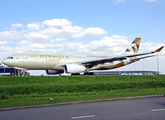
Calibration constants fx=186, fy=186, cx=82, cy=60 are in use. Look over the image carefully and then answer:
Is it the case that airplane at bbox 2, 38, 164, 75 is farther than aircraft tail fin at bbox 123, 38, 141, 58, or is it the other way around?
aircraft tail fin at bbox 123, 38, 141, 58

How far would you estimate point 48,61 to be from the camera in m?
32.4

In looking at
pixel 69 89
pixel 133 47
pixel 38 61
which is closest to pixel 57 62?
pixel 38 61

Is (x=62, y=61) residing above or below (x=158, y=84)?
above

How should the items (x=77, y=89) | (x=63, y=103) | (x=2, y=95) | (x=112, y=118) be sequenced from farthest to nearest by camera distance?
(x=77, y=89), (x=2, y=95), (x=63, y=103), (x=112, y=118)

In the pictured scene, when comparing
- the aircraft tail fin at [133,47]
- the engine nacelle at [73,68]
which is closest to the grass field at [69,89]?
the engine nacelle at [73,68]

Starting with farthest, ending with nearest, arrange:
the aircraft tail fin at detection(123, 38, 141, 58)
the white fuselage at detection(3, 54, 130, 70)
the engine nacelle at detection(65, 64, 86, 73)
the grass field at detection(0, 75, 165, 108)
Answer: the aircraft tail fin at detection(123, 38, 141, 58) < the engine nacelle at detection(65, 64, 86, 73) < the white fuselage at detection(3, 54, 130, 70) < the grass field at detection(0, 75, 165, 108)

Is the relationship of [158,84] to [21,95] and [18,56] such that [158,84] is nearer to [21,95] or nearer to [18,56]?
[21,95]

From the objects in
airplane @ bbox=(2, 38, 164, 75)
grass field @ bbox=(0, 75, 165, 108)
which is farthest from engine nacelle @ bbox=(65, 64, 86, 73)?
grass field @ bbox=(0, 75, 165, 108)

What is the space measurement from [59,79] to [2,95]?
8.25m

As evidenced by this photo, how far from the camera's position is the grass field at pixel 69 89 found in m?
15.1

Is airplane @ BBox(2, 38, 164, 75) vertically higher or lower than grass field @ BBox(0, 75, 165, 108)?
higher

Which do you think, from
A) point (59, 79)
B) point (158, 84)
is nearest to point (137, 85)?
point (158, 84)

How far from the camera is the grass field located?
15100 millimetres

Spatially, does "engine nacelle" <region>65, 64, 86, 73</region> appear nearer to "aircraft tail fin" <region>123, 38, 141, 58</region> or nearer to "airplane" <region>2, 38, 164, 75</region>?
"airplane" <region>2, 38, 164, 75</region>
